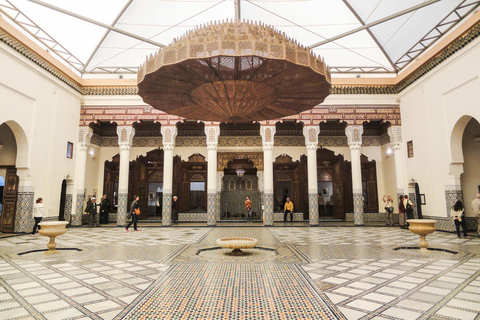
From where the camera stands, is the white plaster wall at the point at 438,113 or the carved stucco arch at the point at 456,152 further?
the carved stucco arch at the point at 456,152

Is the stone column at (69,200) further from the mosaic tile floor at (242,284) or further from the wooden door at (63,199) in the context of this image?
the mosaic tile floor at (242,284)

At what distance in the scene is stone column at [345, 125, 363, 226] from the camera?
31.4ft

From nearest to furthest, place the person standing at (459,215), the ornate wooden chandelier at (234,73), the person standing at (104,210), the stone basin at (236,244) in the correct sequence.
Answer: the ornate wooden chandelier at (234,73)
the stone basin at (236,244)
the person standing at (459,215)
the person standing at (104,210)

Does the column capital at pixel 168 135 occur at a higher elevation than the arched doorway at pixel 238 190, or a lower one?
higher

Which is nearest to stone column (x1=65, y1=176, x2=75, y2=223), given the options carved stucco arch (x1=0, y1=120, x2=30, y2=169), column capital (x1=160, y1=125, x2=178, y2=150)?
carved stucco arch (x1=0, y1=120, x2=30, y2=169)

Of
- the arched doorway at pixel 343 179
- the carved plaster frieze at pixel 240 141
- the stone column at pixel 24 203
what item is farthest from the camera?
the carved plaster frieze at pixel 240 141

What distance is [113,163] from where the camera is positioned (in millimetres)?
11625

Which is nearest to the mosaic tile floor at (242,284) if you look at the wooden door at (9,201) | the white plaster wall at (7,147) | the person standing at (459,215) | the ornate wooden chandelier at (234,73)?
the person standing at (459,215)

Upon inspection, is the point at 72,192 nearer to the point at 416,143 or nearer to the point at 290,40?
the point at 290,40

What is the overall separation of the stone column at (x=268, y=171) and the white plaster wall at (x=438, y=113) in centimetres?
429

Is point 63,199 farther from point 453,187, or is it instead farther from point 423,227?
point 453,187

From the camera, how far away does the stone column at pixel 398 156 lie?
Result: 31.1 feet

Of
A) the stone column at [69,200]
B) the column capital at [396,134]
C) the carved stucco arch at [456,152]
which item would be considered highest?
the column capital at [396,134]

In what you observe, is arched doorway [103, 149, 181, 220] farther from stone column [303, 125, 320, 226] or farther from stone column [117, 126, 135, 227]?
stone column [303, 125, 320, 226]
